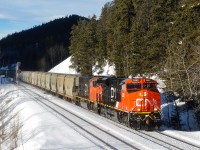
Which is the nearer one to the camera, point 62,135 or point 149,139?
point 149,139

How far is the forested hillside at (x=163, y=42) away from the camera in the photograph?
24250 millimetres

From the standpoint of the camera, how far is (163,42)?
3556 centimetres

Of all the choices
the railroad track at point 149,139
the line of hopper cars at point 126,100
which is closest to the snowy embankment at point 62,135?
the railroad track at point 149,139

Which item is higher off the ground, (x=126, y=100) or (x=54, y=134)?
(x=126, y=100)

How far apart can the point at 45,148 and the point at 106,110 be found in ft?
36.1

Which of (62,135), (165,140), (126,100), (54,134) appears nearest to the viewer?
(165,140)

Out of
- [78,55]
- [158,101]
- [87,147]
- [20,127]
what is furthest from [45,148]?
[78,55]

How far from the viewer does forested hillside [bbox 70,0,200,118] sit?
24.2 m

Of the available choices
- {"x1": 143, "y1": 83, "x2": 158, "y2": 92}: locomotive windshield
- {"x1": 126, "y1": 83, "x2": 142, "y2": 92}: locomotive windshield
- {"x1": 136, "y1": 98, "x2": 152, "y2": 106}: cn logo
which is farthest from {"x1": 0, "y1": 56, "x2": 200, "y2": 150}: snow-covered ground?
{"x1": 126, "y1": 83, "x2": 142, "y2": 92}: locomotive windshield

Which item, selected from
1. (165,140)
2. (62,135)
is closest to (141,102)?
(165,140)

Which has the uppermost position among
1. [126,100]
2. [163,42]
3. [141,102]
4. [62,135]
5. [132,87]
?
[163,42]

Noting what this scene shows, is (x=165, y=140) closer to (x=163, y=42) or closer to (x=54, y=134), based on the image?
(x=54, y=134)

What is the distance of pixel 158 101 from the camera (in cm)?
2297

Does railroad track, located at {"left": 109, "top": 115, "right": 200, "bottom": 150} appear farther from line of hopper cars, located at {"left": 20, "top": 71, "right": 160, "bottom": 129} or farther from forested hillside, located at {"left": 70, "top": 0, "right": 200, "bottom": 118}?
forested hillside, located at {"left": 70, "top": 0, "right": 200, "bottom": 118}
